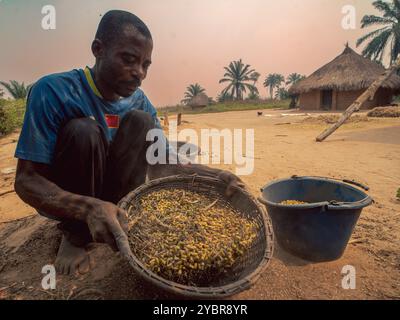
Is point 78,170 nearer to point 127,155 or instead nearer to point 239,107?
point 127,155

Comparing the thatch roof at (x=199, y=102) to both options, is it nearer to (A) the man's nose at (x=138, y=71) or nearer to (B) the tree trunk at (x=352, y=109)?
(B) the tree trunk at (x=352, y=109)

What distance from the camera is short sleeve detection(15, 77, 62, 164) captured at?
1488mm

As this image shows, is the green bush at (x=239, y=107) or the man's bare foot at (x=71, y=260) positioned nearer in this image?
the man's bare foot at (x=71, y=260)

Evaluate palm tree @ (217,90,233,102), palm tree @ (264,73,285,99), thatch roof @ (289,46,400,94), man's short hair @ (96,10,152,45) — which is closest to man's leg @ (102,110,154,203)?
man's short hair @ (96,10,152,45)

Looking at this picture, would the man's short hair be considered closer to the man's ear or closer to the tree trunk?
the man's ear

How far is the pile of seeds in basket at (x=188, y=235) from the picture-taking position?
1444mm

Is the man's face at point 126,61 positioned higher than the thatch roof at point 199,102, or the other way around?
the thatch roof at point 199,102

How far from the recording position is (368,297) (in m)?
1.68

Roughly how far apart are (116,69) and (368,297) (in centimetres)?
203

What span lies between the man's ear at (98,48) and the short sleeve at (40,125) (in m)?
0.36

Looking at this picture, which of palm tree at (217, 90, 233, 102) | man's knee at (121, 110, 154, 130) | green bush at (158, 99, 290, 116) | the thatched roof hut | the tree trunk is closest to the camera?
man's knee at (121, 110, 154, 130)

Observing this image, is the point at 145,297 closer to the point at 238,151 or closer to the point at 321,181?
the point at 321,181

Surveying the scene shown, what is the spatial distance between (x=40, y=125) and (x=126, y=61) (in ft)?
2.02

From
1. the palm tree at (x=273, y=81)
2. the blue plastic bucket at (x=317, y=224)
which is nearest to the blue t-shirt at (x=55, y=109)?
the blue plastic bucket at (x=317, y=224)
